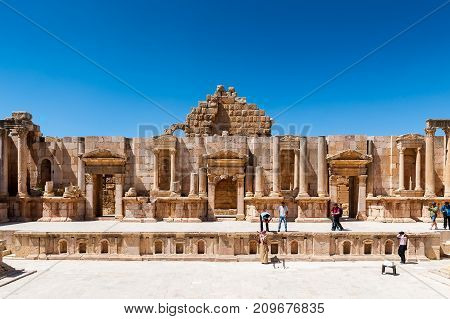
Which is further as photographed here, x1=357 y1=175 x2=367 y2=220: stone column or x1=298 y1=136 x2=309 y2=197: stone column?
x1=357 y1=175 x2=367 y2=220: stone column

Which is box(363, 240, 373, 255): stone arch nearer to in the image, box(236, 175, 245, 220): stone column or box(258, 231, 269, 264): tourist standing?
box(258, 231, 269, 264): tourist standing

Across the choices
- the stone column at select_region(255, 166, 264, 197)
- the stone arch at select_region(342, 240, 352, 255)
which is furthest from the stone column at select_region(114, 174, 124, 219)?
→ the stone arch at select_region(342, 240, 352, 255)

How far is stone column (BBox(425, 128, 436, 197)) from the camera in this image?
1914cm

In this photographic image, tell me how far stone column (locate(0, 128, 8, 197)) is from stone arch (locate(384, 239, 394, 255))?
18403 mm

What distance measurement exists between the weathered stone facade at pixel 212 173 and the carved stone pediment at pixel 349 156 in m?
0.05

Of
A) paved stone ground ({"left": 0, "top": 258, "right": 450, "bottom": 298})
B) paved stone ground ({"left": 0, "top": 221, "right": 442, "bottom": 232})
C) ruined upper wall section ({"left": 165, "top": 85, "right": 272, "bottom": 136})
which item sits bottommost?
paved stone ground ({"left": 0, "top": 258, "right": 450, "bottom": 298})

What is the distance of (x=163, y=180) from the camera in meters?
20.7

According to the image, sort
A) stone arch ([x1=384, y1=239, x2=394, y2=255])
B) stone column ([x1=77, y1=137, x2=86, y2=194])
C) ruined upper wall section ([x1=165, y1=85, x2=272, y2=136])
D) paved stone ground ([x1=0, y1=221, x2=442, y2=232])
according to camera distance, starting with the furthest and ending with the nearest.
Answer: ruined upper wall section ([x1=165, y1=85, x2=272, y2=136]) < stone column ([x1=77, y1=137, x2=86, y2=194]) < paved stone ground ([x1=0, y1=221, x2=442, y2=232]) < stone arch ([x1=384, y1=239, x2=394, y2=255])

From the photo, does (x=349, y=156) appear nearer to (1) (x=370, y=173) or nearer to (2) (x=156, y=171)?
(1) (x=370, y=173)

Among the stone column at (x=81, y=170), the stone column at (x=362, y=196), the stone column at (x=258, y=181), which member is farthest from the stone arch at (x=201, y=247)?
the stone column at (x=362, y=196)

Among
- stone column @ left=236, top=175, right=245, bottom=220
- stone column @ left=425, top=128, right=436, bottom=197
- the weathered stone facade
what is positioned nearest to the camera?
the weathered stone facade

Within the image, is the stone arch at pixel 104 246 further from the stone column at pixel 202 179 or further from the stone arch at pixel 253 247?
the stone column at pixel 202 179

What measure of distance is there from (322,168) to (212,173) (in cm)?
589
